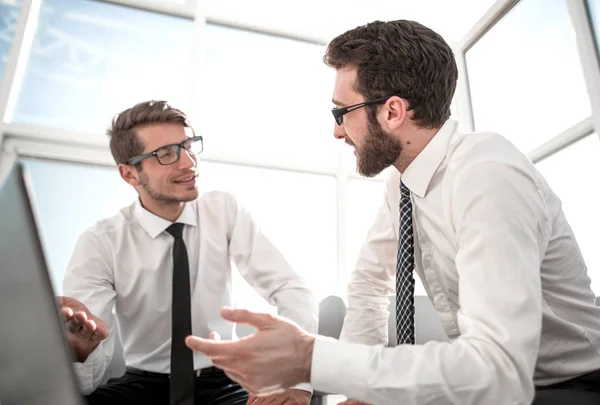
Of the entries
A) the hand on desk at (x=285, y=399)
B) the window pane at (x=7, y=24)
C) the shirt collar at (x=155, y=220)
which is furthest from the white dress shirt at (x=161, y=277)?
the window pane at (x=7, y=24)

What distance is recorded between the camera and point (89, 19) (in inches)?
111

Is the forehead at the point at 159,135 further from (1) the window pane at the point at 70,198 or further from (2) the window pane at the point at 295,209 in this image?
(2) the window pane at the point at 295,209

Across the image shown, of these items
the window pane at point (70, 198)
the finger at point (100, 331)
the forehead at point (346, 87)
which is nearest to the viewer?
the finger at point (100, 331)

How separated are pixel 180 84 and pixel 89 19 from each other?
28.1 inches

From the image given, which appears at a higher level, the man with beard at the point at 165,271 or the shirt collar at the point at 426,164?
the shirt collar at the point at 426,164

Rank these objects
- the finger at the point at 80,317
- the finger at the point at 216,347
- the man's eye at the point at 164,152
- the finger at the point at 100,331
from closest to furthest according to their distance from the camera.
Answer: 1. the finger at the point at 216,347
2. the finger at the point at 80,317
3. the finger at the point at 100,331
4. the man's eye at the point at 164,152

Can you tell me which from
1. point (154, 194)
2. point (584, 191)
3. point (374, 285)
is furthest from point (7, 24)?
point (584, 191)

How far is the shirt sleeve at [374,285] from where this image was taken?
142cm

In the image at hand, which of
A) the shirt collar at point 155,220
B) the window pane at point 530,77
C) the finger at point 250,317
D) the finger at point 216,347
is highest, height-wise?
the window pane at point 530,77

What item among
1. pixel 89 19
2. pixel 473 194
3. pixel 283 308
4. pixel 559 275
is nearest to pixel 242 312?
pixel 473 194

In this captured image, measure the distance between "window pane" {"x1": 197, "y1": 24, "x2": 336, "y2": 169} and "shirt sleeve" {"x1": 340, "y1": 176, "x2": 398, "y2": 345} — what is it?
1.59 metres

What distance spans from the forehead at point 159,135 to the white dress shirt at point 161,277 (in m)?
0.28

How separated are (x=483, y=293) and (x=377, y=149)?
60 centimetres

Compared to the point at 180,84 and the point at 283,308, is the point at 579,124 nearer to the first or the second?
the point at 283,308
